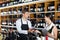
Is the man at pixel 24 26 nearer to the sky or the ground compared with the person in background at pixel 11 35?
nearer to the sky

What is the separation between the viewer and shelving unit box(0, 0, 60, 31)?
8.79ft

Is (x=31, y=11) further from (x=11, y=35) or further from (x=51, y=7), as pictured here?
(x=11, y=35)

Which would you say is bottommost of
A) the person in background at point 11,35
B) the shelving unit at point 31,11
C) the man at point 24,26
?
the person in background at point 11,35

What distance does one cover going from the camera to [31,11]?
303 centimetres

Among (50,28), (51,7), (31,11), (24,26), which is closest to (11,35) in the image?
(24,26)

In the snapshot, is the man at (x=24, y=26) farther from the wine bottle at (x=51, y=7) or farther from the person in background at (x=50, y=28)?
the wine bottle at (x=51, y=7)

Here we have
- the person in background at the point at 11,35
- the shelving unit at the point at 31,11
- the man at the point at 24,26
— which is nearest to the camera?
the shelving unit at the point at 31,11

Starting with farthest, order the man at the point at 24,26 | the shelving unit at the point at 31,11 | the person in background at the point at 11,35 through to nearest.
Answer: the person in background at the point at 11,35
the man at the point at 24,26
the shelving unit at the point at 31,11

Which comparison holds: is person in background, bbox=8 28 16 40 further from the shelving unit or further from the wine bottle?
the wine bottle

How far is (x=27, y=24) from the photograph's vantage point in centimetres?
311

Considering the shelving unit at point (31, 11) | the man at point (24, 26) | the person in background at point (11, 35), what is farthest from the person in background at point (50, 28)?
the person in background at point (11, 35)

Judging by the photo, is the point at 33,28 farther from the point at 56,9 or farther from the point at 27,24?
the point at 56,9

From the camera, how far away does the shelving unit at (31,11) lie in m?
2.68

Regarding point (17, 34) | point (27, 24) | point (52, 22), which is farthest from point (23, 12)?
point (52, 22)
